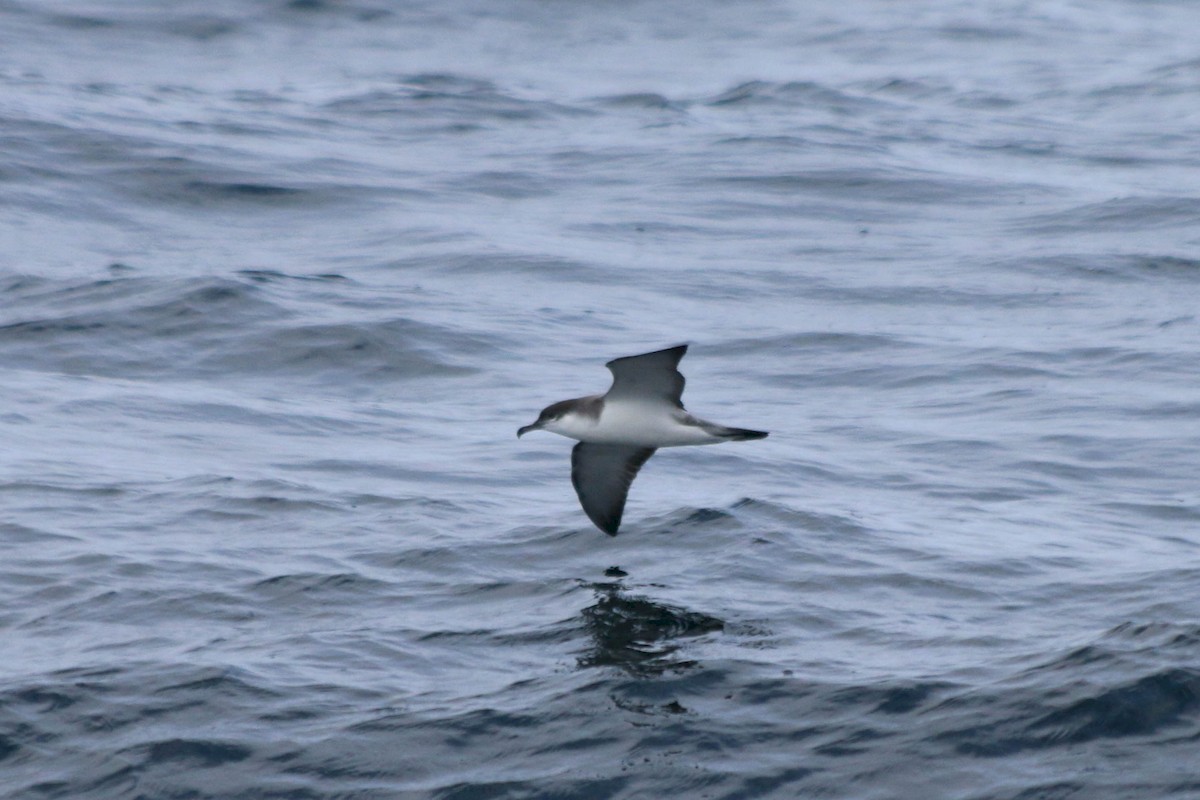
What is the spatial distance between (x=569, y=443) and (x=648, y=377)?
4393mm

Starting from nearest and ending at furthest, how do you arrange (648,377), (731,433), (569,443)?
1. (648,377)
2. (731,433)
3. (569,443)

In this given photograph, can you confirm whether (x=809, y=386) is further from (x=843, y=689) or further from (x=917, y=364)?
(x=843, y=689)

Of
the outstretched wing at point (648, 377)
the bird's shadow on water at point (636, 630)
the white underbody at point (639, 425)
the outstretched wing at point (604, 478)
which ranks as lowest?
the bird's shadow on water at point (636, 630)

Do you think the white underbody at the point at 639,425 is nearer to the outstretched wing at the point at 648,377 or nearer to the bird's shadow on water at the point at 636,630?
the outstretched wing at the point at 648,377

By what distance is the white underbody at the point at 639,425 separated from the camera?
9.30m

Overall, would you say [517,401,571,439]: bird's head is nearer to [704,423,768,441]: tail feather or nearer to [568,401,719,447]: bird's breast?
[568,401,719,447]: bird's breast

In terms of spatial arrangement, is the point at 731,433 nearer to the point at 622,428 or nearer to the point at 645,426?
the point at 645,426

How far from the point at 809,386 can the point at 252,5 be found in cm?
2157

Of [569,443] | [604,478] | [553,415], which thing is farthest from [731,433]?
→ [569,443]

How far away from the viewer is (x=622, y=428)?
9.41m

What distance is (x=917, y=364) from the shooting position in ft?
47.7

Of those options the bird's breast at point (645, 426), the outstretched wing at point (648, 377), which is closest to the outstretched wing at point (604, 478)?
the bird's breast at point (645, 426)

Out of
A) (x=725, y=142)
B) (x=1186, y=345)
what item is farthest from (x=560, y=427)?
(x=725, y=142)

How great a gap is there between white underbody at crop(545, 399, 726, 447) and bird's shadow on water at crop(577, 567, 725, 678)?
2.72ft
